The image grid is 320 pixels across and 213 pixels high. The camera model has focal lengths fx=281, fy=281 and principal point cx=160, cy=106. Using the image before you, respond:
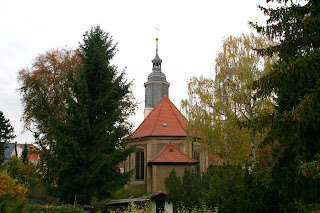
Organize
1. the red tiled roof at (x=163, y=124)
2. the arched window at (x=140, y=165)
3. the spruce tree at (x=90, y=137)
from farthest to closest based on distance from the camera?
1. the arched window at (x=140, y=165)
2. the red tiled roof at (x=163, y=124)
3. the spruce tree at (x=90, y=137)

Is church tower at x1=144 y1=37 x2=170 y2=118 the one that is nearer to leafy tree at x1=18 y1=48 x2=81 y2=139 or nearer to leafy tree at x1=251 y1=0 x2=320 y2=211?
leafy tree at x1=18 y1=48 x2=81 y2=139

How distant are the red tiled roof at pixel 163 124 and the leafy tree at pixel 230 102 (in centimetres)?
771

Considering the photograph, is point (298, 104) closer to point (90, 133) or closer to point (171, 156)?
point (90, 133)

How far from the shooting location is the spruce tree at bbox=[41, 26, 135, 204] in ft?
44.5

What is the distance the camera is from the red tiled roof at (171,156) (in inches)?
919

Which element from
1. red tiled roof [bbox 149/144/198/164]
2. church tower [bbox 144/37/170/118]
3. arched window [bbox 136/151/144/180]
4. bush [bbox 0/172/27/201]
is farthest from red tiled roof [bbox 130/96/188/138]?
bush [bbox 0/172/27/201]

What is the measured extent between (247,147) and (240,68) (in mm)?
4465

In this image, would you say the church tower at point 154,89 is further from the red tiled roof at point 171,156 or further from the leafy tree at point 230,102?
the leafy tree at point 230,102

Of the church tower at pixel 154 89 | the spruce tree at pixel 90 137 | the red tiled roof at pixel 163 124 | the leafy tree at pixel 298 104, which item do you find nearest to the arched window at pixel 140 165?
the red tiled roof at pixel 163 124

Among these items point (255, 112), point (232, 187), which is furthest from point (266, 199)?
point (255, 112)

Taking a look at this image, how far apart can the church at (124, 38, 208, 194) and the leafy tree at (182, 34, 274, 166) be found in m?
6.09

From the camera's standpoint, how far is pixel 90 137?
14.5 metres

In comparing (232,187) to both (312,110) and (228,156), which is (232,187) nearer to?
(312,110)

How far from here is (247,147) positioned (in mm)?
15891
